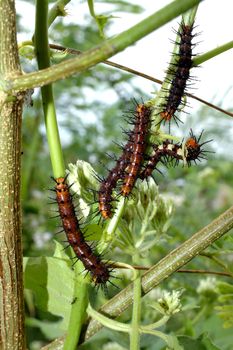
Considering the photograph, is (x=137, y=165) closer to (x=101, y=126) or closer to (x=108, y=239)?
(x=108, y=239)

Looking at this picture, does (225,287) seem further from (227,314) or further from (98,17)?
(98,17)

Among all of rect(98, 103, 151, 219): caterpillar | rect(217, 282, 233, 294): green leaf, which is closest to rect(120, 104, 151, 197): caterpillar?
rect(98, 103, 151, 219): caterpillar

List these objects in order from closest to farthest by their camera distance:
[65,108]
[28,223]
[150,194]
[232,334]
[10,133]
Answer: [10,133] → [150,194] → [232,334] → [28,223] → [65,108]

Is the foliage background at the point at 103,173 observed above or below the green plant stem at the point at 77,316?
above

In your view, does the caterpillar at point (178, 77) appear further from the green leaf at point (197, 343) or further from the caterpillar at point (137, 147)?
the green leaf at point (197, 343)

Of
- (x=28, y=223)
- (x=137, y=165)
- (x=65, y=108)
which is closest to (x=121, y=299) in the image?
(x=137, y=165)

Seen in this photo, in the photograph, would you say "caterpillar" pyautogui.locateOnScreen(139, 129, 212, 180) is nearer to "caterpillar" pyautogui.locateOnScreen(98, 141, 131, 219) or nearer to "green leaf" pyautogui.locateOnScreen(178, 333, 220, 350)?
"caterpillar" pyautogui.locateOnScreen(98, 141, 131, 219)

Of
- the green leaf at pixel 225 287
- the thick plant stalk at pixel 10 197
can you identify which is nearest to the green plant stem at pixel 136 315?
the thick plant stalk at pixel 10 197

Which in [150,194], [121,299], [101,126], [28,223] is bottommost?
[121,299]
